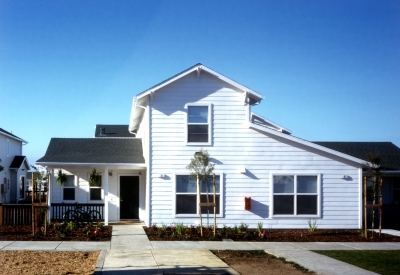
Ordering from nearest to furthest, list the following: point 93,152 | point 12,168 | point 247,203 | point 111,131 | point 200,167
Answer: point 200,167, point 247,203, point 93,152, point 12,168, point 111,131

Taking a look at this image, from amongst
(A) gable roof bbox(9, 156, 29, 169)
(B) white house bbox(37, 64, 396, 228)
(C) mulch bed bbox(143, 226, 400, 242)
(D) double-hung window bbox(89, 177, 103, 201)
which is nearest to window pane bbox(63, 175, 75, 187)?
(D) double-hung window bbox(89, 177, 103, 201)

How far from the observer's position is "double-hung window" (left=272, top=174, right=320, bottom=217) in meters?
19.8

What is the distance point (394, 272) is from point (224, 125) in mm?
10064

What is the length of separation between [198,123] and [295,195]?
4687 mm

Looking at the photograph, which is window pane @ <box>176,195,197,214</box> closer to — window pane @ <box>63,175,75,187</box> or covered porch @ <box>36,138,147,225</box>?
covered porch @ <box>36,138,147,225</box>

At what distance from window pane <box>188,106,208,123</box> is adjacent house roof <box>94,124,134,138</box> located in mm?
18792

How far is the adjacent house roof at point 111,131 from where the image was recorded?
126 ft

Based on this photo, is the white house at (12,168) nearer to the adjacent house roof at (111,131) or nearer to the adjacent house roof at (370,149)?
the adjacent house roof at (111,131)

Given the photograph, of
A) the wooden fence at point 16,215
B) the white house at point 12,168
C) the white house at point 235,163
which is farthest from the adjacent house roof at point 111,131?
the white house at point 235,163

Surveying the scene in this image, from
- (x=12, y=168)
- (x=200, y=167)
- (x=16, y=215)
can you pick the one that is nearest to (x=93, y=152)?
(x=16, y=215)

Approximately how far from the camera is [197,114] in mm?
19906

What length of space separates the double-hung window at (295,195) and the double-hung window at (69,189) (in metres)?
8.98

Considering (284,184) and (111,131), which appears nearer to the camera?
(284,184)

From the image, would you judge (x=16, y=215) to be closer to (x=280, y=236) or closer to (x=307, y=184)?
(x=280, y=236)
